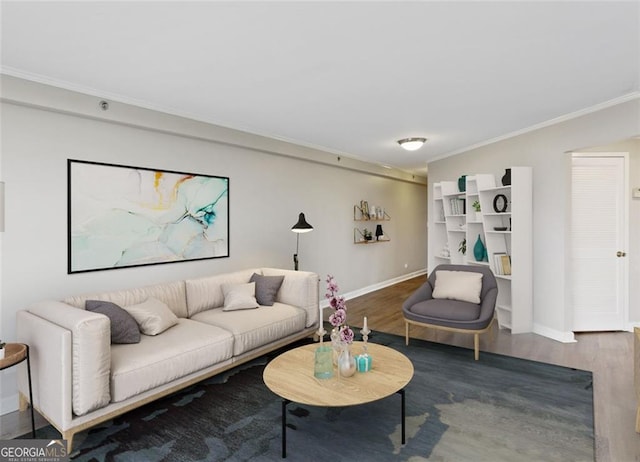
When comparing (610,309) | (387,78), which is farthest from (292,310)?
(610,309)

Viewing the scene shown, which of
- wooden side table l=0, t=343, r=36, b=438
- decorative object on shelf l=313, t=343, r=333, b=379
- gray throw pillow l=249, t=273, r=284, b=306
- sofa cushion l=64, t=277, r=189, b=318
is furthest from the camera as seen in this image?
gray throw pillow l=249, t=273, r=284, b=306

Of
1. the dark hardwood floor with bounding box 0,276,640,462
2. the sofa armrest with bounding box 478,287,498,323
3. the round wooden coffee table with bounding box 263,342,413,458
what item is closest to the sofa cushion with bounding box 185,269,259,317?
the round wooden coffee table with bounding box 263,342,413,458

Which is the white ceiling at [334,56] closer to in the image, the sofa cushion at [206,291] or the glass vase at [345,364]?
the sofa cushion at [206,291]

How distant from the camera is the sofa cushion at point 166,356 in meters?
2.51

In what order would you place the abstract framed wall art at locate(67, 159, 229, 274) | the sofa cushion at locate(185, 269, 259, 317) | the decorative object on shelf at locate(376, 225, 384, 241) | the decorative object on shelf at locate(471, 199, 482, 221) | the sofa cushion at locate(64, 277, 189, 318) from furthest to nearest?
1. the decorative object on shelf at locate(376, 225, 384, 241)
2. the decorative object on shelf at locate(471, 199, 482, 221)
3. the sofa cushion at locate(185, 269, 259, 317)
4. the abstract framed wall art at locate(67, 159, 229, 274)
5. the sofa cushion at locate(64, 277, 189, 318)

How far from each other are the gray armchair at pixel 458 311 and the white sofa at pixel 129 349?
1.30 m

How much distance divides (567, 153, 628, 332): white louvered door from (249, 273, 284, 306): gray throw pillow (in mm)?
3620

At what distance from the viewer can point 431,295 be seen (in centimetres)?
449

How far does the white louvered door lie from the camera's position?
15.1ft

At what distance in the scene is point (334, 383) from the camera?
8.01ft

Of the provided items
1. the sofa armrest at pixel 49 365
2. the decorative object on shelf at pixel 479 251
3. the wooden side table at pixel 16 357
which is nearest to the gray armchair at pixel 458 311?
the decorative object on shelf at pixel 479 251

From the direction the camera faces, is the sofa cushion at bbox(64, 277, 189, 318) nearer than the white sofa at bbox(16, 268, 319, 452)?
No

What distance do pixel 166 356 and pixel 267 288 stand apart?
60.9 inches

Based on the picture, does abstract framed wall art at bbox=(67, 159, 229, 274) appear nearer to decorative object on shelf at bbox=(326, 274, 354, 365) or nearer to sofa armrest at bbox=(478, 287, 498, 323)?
decorative object on shelf at bbox=(326, 274, 354, 365)
